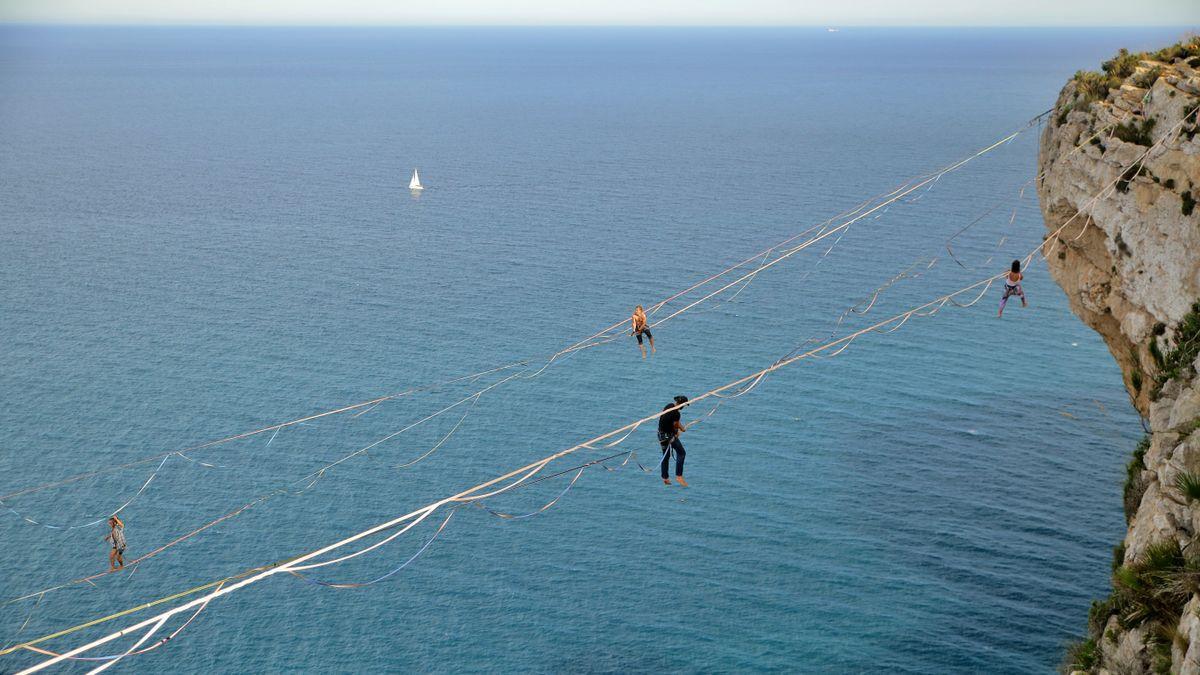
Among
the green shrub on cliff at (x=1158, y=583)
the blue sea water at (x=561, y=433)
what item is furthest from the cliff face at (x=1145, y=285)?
the blue sea water at (x=561, y=433)

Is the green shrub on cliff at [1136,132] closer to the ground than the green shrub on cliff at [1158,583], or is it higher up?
higher up

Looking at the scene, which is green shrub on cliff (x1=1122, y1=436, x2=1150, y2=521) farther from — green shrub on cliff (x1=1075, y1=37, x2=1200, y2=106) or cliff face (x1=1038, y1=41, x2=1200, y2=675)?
green shrub on cliff (x1=1075, y1=37, x2=1200, y2=106)

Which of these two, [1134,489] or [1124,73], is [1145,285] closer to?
[1134,489]

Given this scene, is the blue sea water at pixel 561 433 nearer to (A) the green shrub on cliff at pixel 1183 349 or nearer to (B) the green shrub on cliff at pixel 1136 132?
(A) the green shrub on cliff at pixel 1183 349

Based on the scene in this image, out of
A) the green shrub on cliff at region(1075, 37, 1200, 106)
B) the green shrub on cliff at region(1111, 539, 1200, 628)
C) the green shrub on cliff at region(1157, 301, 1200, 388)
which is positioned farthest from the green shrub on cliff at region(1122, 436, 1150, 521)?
the green shrub on cliff at region(1075, 37, 1200, 106)

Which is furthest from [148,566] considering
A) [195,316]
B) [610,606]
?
[195,316]

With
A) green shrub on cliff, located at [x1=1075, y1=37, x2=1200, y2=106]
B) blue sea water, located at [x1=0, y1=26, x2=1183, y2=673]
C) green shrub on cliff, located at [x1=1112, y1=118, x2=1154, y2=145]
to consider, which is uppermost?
green shrub on cliff, located at [x1=1075, y1=37, x2=1200, y2=106]
